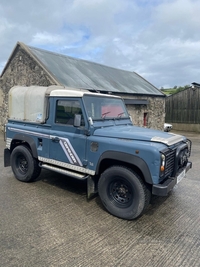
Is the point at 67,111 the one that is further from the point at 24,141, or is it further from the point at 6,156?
the point at 6,156

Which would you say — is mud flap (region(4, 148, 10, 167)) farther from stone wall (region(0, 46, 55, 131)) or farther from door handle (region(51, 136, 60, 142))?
stone wall (region(0, 46, 55, 131))

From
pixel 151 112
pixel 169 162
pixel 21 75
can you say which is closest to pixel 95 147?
pixel 169 162

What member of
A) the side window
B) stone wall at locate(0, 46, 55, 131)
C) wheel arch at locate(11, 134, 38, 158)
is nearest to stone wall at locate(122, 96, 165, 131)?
stone wall at locate(0, 46, 55, 131)

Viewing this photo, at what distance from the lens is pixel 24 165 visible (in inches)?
234

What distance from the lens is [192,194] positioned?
17.6ft

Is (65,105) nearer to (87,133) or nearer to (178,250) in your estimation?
(87,133)

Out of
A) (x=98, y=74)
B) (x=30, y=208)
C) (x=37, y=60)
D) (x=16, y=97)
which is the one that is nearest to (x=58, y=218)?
(x=30, y=208)

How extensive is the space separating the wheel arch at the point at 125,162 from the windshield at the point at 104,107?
3.03 feet

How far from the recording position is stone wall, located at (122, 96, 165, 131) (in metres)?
17.3

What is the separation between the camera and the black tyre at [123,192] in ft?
12.7

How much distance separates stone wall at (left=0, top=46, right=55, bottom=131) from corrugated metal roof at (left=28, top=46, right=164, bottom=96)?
0.47 metres

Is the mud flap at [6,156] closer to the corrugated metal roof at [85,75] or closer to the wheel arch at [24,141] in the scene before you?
the wheel arch at [24,141]

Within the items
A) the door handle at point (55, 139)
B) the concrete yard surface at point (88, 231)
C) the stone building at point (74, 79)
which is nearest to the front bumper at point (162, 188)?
the concrete yard surface at point (88, 231)

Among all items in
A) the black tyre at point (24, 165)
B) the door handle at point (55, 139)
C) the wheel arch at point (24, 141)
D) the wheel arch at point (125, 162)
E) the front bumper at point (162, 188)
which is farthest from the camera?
the black tyre at point (24, 165)
